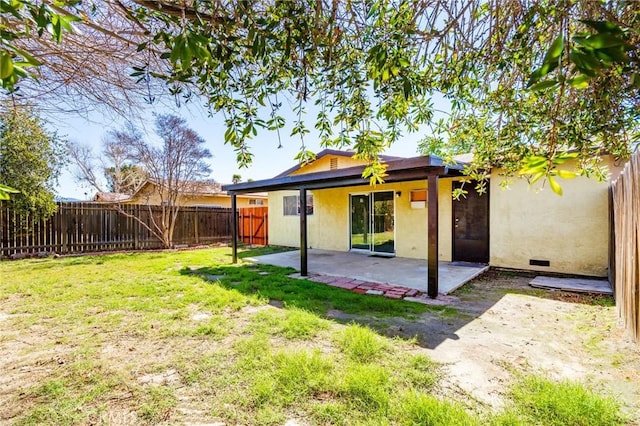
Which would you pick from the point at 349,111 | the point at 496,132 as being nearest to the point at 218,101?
the point at 349,111

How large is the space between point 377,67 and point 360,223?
8.77 m

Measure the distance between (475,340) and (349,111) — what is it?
9.97ft

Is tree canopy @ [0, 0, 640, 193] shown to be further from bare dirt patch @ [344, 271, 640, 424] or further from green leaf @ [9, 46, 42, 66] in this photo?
bare dirt patch @ [344, 271, 640, 424]

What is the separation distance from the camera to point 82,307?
4.73 m

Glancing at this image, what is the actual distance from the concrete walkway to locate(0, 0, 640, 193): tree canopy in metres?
3.51

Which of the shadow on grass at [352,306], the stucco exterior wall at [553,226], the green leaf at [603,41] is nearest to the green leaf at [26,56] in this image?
the green leaf at [603,41]

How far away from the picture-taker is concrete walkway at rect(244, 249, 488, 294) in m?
6.10

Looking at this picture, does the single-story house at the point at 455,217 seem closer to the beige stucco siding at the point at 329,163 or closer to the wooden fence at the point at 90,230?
the beige stucco siding at the point at 329,163

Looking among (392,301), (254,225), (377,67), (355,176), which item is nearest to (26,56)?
(377,67)

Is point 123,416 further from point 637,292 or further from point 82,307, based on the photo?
point 637,292

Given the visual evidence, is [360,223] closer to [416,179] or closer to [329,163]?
[329,163]

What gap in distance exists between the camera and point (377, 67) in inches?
78.5

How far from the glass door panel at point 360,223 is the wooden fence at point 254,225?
16.9ft

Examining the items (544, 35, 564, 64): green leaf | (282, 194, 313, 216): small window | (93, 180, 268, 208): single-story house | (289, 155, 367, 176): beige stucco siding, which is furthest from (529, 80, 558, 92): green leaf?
(93, 180, 268, 208): single-story house
